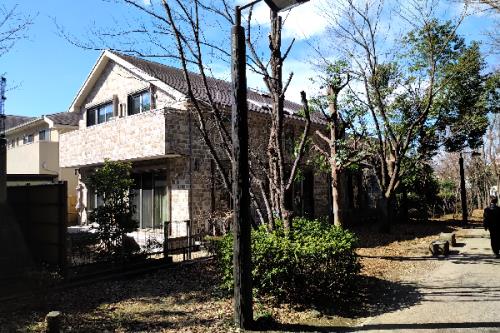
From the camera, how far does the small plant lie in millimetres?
9922

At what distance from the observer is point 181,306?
701 cm

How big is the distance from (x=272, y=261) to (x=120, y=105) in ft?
43.7

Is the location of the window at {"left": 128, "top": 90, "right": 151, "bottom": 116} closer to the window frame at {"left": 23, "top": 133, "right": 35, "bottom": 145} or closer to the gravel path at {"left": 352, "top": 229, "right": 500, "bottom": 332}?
the gravel path at {"left": 352, "top": 229, "right": 500, "bottom": 332}

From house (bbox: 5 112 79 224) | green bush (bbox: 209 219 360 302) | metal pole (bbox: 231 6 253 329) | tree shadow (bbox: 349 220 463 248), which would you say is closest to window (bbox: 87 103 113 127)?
house (bbox: 5 112 79 224)

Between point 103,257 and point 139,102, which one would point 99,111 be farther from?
point 103,257

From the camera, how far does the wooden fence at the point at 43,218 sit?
29.4 ft

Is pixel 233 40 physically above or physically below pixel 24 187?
above

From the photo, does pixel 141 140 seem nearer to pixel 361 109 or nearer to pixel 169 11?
pixel 169 11

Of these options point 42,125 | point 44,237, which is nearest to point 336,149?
point 44,237

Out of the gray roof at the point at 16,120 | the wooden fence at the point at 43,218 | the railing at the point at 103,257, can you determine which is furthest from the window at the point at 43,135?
the railing at the point at 103,257

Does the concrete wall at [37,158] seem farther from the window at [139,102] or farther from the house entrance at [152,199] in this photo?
the house entrance at [152,199]

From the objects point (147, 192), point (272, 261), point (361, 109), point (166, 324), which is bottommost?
point (166, 324)

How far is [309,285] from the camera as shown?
6.71 meters

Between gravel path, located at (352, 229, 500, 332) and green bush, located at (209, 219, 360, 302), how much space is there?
1.00 meters
